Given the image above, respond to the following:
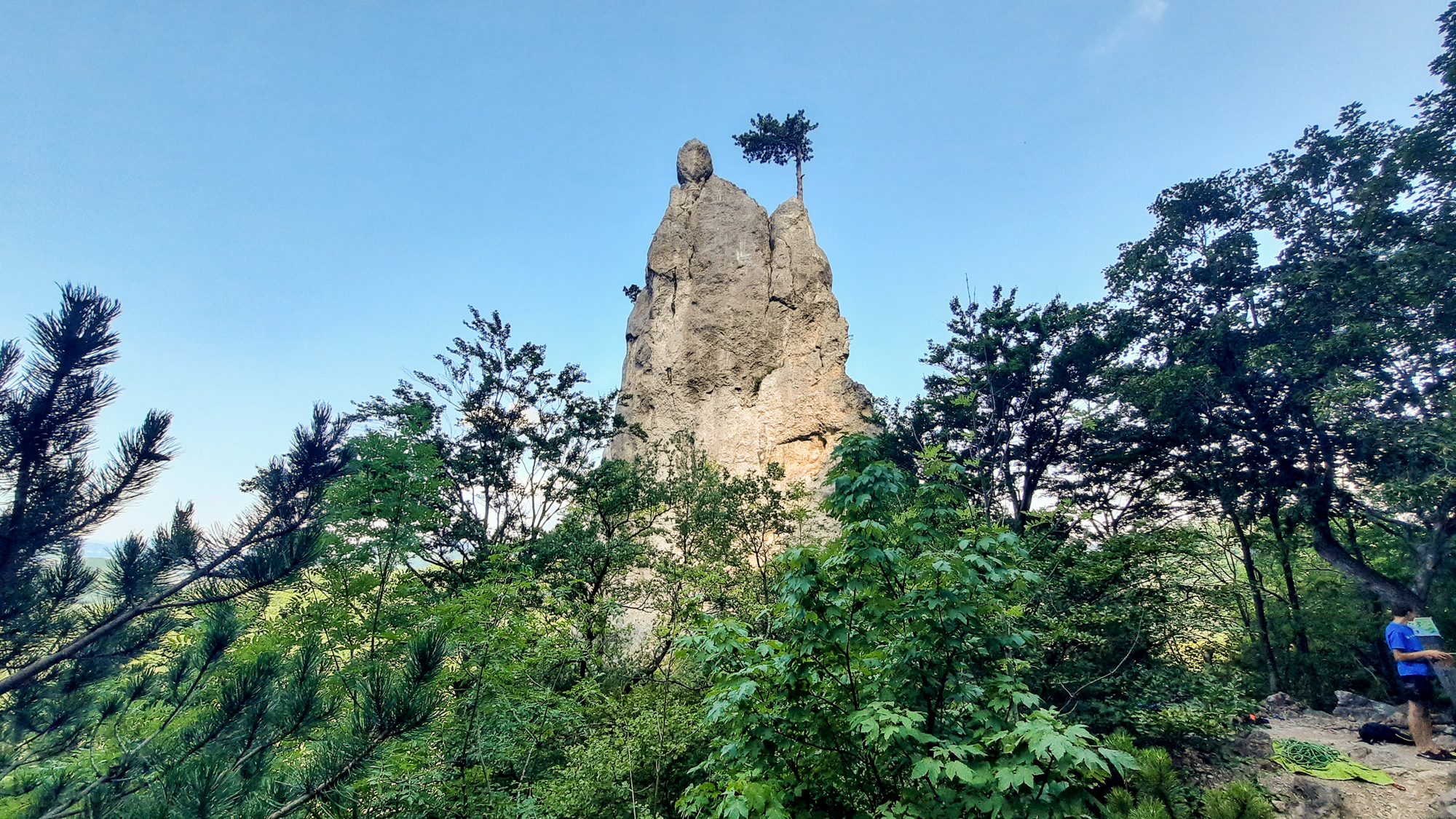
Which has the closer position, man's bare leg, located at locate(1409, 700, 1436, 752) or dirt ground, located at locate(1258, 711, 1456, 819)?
dirt ground, located at locate(1258, 711, 1456, 819)

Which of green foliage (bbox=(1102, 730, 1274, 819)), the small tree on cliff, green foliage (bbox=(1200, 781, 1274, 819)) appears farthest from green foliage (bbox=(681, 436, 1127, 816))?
the small tree on cliff

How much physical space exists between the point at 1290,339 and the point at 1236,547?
857 centimetres

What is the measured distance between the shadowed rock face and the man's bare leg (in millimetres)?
14222

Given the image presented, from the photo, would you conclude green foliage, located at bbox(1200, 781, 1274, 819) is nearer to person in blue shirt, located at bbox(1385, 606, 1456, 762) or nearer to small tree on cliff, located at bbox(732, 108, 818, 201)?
person in blue shirt, located at bbox(1385, 606, 1456, 762)

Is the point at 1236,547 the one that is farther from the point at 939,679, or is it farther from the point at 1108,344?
the point at 939,679

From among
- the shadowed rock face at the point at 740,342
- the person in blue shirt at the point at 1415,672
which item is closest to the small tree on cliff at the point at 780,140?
the shadowed rock face at the point at 740,342

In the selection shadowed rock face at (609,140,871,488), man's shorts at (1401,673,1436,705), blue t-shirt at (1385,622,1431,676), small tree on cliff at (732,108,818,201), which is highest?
small tree on cliff at (732,108,818,201)

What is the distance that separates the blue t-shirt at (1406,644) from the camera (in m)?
6.81

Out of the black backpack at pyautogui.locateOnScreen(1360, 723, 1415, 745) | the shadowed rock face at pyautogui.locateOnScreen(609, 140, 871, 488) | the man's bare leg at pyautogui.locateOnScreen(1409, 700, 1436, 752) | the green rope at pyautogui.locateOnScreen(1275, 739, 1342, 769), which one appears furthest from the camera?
the shadowed rock face at pyautogui.locateOnScreen(609, 140, 871, 488)

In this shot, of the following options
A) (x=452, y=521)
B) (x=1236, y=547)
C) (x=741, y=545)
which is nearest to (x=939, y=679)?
(x=741, y=545)

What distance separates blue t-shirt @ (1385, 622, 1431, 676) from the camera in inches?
268

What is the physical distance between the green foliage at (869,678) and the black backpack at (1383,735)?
8815 millimetres

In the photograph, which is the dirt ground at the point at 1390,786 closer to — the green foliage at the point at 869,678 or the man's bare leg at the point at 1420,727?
Result: the man's bare leg at the point at 1420,727

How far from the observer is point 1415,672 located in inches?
267
